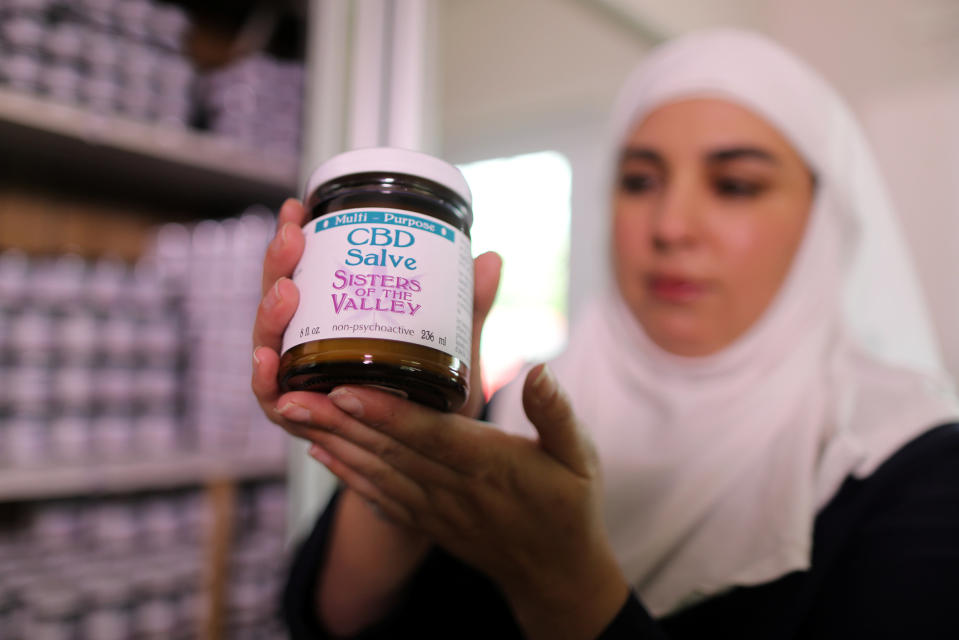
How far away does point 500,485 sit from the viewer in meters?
0.46

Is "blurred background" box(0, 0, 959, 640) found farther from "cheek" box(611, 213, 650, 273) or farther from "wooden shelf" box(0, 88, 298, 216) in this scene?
"cheek" box(611, 213, 650, 273)

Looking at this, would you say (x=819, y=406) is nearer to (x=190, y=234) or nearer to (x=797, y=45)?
(x=190, y=234)

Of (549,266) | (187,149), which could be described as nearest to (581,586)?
(187,149)

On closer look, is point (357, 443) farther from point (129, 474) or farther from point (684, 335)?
point (129, 474)

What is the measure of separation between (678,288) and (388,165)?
546 mm

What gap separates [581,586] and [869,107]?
2.55 m

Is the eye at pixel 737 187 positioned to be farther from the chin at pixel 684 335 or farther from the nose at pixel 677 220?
the chin at pixel 684 335

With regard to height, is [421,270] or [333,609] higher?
[421,270]

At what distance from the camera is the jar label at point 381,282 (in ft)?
1.22

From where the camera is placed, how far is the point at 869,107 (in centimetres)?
234

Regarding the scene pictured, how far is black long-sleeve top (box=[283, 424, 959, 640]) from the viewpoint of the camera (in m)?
0.56

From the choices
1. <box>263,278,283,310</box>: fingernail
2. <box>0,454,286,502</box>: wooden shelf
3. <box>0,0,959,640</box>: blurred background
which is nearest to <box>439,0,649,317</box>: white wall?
<box>0,0,959,640</box>: blurred background

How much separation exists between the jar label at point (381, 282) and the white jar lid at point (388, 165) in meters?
0.04

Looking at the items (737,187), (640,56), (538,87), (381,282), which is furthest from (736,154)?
(538,87)
